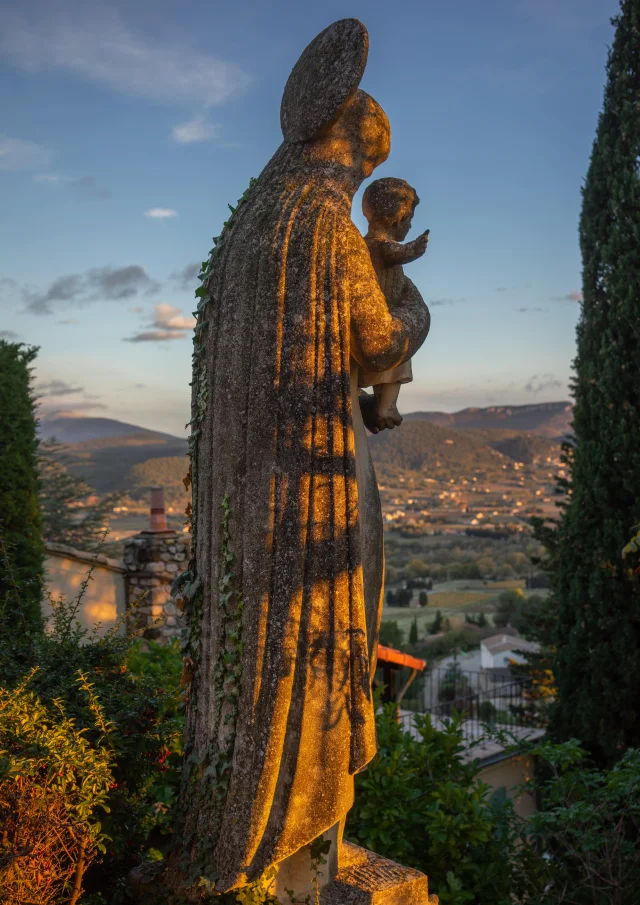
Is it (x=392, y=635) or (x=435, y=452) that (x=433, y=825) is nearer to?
(x=392, y=635)

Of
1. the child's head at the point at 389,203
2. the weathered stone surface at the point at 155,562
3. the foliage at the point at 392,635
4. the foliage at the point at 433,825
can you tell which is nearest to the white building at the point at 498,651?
the foliage at the point at 392,635

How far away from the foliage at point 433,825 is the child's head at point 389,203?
131 inches

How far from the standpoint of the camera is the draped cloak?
8.24 ft

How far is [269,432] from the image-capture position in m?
2.59

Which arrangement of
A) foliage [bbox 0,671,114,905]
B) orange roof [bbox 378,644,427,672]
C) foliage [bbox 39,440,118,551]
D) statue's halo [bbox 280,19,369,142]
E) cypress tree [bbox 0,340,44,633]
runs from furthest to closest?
foliage [bbox 39,440,118,551] < orange roof [bbox 378,644,427,672] < cypress tree [bbox 0,340,44,633] < statue's halo [bbox 280,19,369,142] < foliage [bbox 0,671,114,905]

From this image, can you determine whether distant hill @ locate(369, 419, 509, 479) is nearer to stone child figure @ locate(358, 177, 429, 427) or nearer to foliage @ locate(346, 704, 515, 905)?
foliage @ locate(346, 704, 515, 905)

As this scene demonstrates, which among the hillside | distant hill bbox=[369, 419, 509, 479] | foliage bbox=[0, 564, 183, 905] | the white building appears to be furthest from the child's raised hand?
distant hill bbox=[369, 419, 509, 479]

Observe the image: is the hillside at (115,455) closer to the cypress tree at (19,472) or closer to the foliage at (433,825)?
the cypress tree at (19,472)

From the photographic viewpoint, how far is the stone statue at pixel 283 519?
252cm

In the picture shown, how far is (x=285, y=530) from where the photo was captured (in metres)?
2.55

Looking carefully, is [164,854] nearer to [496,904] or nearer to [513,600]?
[496,904]

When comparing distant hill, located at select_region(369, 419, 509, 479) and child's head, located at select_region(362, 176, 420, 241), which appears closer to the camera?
A: child's head, located at select_region(362, 176, 420, 241)

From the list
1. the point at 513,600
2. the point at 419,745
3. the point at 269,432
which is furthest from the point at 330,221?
the point at 513,600

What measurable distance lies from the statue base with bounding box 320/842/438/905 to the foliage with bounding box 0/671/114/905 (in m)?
0.83
